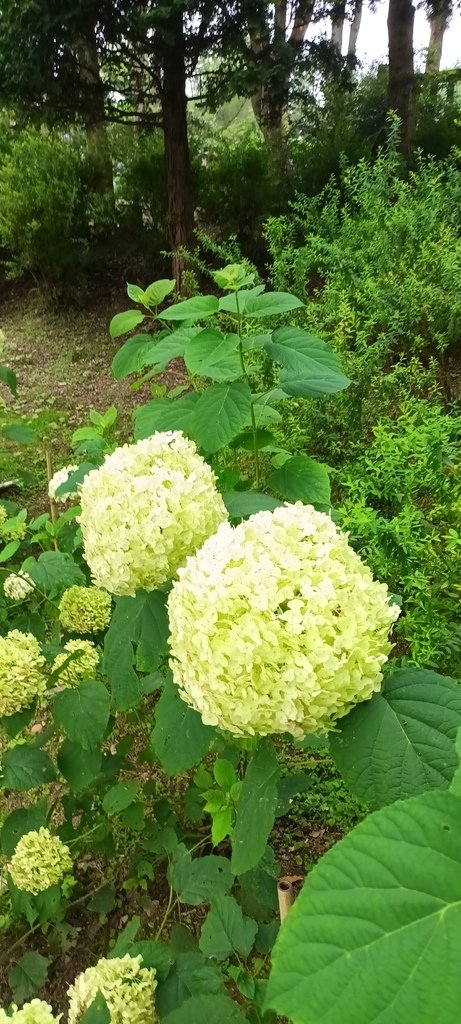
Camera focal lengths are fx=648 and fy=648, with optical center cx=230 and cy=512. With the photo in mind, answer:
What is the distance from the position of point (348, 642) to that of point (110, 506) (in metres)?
0.49

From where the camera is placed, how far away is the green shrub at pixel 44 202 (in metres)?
6.61

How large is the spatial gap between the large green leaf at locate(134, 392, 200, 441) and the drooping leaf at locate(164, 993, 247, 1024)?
1043 mm

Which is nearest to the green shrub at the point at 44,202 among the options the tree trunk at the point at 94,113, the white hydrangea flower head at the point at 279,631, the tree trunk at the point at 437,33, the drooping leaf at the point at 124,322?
the tree trunk at the point at 94,113

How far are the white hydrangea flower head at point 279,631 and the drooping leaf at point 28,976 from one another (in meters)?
1.32

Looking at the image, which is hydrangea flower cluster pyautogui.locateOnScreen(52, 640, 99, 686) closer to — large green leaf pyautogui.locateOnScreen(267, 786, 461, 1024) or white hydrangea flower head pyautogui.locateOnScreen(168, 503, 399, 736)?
white hydrangea flower head pyautogui.locateOnScreen(168, 503, 399, 736)

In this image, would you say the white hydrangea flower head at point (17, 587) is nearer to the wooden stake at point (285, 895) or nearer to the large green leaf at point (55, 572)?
the large green leaf at point (55, 572)

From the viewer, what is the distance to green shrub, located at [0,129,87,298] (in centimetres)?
661

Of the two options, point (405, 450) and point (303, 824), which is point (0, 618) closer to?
point (303, 824)

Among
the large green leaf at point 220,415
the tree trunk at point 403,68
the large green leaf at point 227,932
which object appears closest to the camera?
the large green leaf at point 227,932

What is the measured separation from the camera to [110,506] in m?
1.10

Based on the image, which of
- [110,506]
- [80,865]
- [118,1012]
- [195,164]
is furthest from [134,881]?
[195,164]

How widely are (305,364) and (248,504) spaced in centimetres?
39

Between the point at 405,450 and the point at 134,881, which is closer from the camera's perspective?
the point at 134,881

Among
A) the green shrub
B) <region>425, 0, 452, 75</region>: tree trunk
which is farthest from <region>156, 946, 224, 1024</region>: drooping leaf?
<region>425, 0, 452, 75</region>: tree trunk
